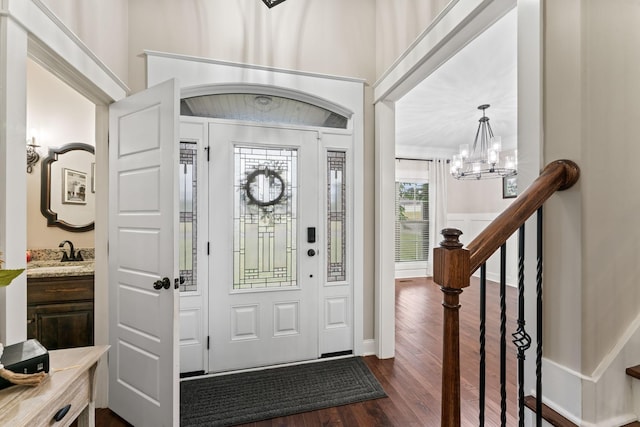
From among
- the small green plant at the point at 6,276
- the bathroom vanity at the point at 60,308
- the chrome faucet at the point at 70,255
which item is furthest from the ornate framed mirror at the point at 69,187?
the small green plant at the point at 6,276

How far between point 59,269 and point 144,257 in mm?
1303

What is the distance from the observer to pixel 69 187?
3.08 m

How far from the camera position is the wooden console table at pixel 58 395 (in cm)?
91

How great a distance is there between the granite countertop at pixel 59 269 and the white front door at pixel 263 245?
1.10 metres

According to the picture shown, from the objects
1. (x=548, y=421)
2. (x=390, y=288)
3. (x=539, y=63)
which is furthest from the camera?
(x=390, y=288)

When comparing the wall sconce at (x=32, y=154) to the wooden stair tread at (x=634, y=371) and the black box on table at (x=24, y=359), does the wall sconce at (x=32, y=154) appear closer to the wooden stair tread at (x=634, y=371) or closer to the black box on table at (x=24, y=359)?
the black box on table at (x=24, y=359)

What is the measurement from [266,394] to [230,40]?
292 centimetres

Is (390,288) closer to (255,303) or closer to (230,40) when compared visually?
(255,303)

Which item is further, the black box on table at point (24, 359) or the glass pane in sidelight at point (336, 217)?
the glass pane in sidelight at point (336, 217)

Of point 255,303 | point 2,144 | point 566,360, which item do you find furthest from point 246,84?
point 566,360

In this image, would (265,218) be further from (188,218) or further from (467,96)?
(467,96)

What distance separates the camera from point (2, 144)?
125cm

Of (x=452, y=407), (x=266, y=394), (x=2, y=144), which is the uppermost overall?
(x=2, y=144)

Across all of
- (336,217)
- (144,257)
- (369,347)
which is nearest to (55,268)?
(144,257)
